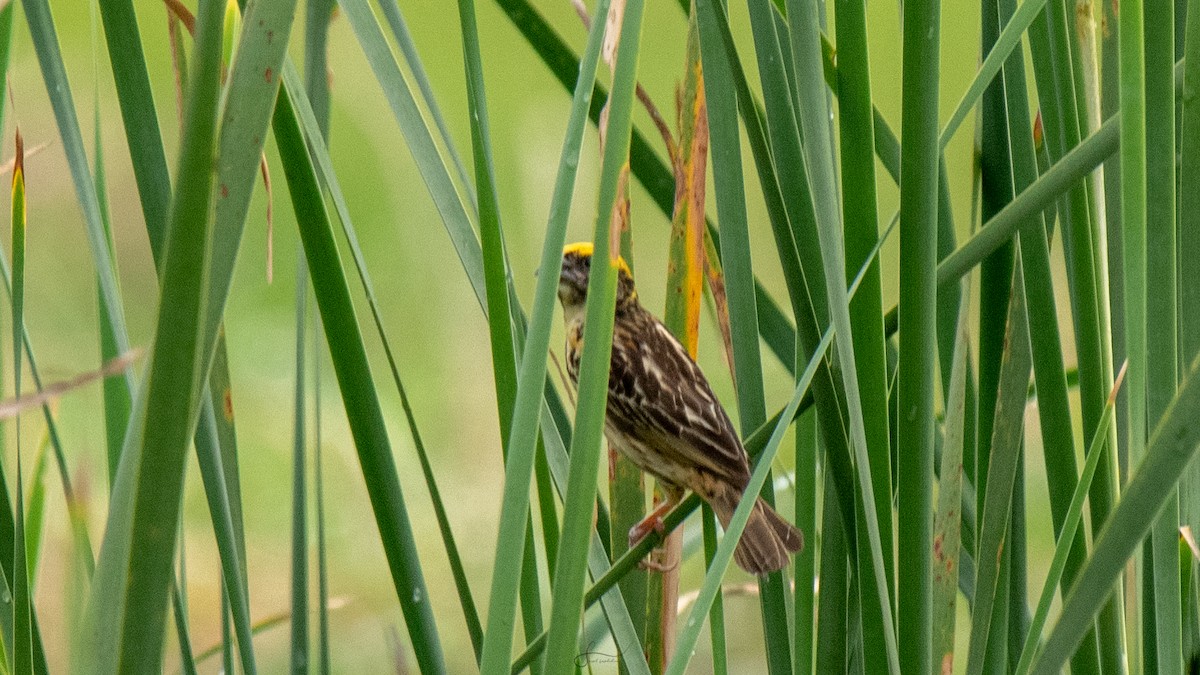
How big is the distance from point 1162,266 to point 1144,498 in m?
0.22

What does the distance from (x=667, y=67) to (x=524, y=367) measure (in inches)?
106

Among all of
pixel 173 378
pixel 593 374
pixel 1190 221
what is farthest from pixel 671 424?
pixel 173 378

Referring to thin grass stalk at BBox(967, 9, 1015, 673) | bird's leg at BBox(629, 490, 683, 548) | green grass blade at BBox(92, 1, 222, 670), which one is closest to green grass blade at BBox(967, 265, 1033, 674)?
thin grass stalk at BBox(967, 9, 1015, 673)

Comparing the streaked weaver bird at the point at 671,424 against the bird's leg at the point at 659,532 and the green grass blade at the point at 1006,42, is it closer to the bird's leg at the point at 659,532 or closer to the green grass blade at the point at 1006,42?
the bird's leg at the point at 659,532

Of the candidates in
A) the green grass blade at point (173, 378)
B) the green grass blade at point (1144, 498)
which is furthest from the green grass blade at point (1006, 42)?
the green grass blade at point (173, 378)

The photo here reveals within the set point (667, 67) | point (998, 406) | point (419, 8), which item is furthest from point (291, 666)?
point (419, 8)

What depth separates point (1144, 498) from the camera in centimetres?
55

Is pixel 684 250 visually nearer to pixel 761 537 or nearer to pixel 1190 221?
pixel 761 537

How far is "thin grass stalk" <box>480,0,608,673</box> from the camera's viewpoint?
1.88 ft

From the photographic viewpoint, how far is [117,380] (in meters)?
0.99

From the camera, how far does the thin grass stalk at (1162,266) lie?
0.70 metres

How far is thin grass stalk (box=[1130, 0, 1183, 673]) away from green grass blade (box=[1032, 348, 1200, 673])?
0.14m

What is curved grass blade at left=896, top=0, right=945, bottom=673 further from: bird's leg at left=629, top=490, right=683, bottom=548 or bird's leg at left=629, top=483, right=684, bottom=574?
bird's leg at left=629, top=490, right=683, bottom=548

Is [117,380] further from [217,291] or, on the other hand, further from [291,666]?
[217,291]
